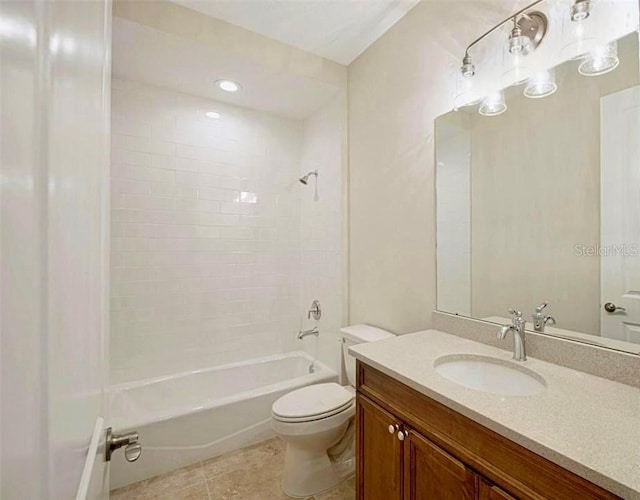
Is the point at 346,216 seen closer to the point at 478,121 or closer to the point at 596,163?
the point at 478,121

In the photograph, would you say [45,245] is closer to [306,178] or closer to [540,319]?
[540,319]

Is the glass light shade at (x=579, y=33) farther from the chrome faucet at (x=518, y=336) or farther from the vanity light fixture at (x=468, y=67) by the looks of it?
the chrome faucet at (x=518, y=336)

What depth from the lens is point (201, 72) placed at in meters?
2.18

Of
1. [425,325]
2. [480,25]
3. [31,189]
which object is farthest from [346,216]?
[31,189]

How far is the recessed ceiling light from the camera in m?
2.32

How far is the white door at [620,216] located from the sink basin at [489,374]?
31cm

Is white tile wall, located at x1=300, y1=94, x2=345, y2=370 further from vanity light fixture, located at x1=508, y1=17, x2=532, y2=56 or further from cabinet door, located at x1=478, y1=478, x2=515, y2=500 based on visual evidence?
cabinet door, located at x1=478, y1=478, x2=515, y2=500

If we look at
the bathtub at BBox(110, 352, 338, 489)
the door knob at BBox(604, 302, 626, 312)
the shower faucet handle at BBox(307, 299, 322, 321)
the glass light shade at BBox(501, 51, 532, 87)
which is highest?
the glass light shade at BBox(501, 51, 532, 87)

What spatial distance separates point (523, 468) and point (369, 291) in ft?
4.84

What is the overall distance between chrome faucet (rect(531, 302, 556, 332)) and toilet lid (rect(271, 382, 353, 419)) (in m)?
1.07

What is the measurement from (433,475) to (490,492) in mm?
209

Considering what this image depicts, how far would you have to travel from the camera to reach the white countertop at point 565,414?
0.65 meters

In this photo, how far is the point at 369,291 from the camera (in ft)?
7.29

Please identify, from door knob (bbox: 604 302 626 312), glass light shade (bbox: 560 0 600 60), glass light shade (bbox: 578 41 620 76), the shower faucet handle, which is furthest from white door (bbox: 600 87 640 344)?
the shower faucet handle
